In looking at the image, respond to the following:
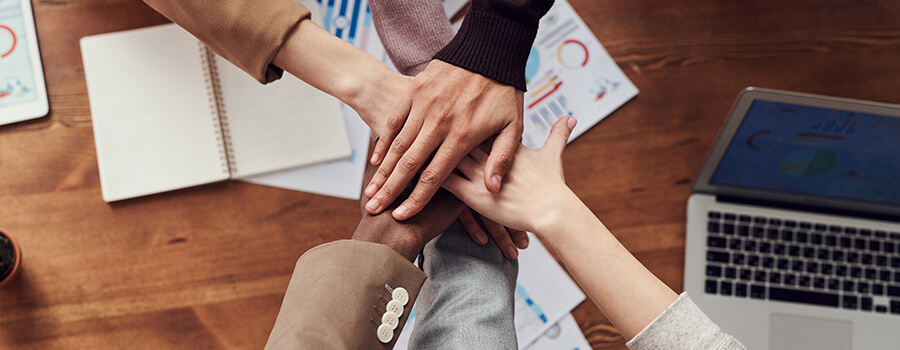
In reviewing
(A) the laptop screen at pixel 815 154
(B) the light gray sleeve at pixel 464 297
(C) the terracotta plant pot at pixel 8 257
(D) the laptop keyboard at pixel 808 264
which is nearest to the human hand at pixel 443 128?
(B) the light gray sleeve at pixel 464 297

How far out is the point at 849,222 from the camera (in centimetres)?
96

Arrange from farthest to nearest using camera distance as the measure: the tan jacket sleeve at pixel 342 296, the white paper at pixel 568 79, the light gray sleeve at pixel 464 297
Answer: the white paper at pixel 568 79 < the light gray sleeve at pixel 464 297 < the tan jacket sleeve at pixel 342 296

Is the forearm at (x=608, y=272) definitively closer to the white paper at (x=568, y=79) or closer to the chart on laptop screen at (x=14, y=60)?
the white paper at (x=568, y=79)

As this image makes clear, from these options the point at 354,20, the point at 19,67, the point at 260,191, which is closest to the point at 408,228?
the point at 260,191

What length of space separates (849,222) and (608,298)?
49 cm

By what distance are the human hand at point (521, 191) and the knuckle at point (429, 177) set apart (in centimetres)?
5

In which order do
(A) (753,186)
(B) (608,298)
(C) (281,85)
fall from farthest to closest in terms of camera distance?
(C) (281,85) < (A) (753,186) < (B) (608,298)

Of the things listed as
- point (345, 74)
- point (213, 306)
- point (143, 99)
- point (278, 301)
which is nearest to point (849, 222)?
point (345, 74)

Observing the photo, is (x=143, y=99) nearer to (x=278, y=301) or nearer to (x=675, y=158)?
(x=278, y=301)

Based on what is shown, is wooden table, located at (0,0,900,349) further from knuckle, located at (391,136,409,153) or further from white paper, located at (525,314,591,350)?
knuckle, located at (391,136,409,153)

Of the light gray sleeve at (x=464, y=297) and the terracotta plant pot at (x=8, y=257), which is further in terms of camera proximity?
the terracotta plant pot at (x=8, y=257)

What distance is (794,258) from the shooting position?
962 millimetres

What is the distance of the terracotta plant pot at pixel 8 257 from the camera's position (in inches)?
38.0

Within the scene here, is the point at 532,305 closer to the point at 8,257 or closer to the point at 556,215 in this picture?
the point at 556,215
